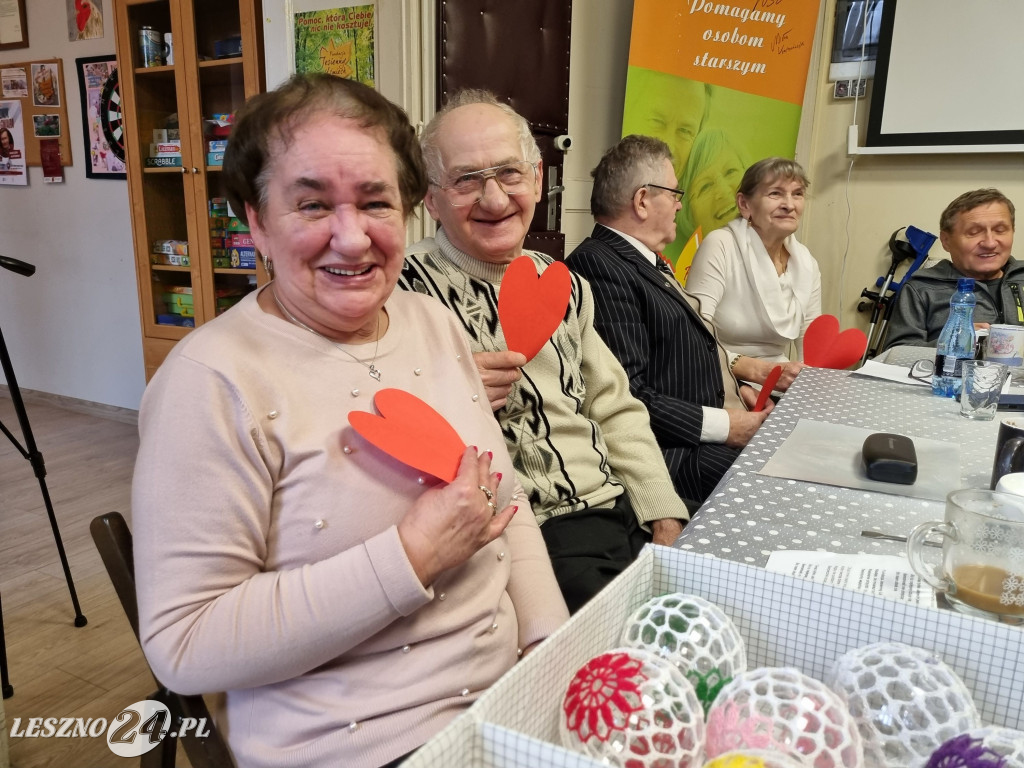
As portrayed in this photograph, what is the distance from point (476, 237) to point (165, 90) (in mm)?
2948

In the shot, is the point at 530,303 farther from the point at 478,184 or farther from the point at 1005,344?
the point at 1005,344

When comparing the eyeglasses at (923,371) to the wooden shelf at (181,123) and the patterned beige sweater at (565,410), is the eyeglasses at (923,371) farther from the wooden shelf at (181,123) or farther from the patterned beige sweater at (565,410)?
the wooden shelf at (181,123)

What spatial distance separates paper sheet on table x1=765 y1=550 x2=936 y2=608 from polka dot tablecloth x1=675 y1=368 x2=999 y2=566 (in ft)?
0.07

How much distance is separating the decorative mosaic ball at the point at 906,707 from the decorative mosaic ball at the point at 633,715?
0.38ft

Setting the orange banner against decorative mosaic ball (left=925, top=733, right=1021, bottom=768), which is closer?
decorative mosaic ball (left=925, top=733, right=1021, bottom=768)

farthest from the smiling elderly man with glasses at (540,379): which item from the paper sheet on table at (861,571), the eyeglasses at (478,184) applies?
the paper sheet on table at (861,571)

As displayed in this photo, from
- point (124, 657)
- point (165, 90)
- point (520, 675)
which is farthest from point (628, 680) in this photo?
point (165, 90)

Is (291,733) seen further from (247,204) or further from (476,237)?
(476,237)

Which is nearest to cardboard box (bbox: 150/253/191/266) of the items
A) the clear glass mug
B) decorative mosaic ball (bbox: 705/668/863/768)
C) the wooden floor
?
the wooden floor

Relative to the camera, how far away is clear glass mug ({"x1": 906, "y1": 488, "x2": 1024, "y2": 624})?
740 millimetres

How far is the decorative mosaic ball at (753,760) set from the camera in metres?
0.39

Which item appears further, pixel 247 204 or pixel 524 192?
pixel 524 192

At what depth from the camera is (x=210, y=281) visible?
365 cm

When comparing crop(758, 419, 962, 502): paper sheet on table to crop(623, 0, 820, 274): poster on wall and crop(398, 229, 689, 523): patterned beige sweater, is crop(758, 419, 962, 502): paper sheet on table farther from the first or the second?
crop(623, 0, 820, 274): poster on wall
